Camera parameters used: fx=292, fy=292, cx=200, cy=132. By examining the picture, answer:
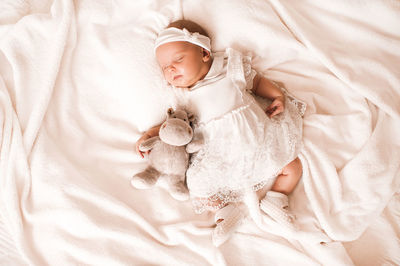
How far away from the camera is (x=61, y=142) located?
1108 millimetres

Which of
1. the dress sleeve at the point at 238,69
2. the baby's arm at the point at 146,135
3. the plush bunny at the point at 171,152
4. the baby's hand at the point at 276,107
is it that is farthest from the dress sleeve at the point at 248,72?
the baby's arm at the point at 146,135

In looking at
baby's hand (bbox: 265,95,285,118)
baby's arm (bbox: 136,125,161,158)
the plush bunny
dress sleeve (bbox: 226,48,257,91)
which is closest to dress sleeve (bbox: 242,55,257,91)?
dress sleeve (bbox: 226,48,257,91)

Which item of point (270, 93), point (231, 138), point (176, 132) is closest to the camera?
point (176, 132)

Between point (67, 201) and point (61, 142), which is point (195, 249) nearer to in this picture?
point (67, 201)

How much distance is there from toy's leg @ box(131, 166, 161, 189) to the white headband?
1.53ft

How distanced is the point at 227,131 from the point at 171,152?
0.22 m

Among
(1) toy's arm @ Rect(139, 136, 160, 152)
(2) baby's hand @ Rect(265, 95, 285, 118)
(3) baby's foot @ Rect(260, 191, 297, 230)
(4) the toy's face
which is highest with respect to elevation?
(2) baby's hand @ Rect(265, 95, 285, 118)

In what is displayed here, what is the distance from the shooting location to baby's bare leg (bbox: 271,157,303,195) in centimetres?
114

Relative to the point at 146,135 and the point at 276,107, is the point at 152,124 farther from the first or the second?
the point at 276,107

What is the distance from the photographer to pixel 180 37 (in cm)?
104

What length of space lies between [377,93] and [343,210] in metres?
0.48

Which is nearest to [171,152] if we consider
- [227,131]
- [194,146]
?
[194,146]

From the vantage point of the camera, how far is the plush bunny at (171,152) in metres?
0.97

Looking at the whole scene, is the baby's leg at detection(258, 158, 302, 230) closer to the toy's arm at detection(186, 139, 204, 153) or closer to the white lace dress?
the white lace dress
